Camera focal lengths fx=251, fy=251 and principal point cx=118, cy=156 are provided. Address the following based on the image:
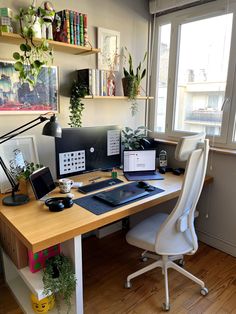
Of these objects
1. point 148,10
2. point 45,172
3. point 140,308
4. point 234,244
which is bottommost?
point 140,308

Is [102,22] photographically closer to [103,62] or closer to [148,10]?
[103,62]

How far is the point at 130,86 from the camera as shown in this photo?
229 cm

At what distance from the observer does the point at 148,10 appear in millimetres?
2545

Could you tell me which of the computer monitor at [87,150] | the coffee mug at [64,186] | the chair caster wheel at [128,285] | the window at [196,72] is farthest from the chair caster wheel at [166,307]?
the window at [196,72]

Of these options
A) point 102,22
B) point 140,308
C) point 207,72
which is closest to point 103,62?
point 102,22

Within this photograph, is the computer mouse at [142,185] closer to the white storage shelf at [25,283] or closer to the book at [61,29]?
the white storage shelf at [25,283]

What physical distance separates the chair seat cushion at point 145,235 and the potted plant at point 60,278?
48cm

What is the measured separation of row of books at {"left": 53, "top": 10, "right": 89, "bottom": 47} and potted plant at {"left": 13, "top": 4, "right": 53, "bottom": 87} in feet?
0.45

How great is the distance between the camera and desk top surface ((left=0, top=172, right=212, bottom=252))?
1202 millimetres

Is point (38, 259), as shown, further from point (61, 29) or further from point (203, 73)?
point (203, 73)

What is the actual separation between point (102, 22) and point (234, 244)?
2.26 metres

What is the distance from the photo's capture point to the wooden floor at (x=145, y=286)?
5.43 feet

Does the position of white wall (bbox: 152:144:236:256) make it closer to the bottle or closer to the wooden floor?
the wooden floor

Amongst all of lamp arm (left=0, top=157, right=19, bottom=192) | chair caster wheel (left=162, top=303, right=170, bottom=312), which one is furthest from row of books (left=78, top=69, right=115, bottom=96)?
chair caster wheel (left=162, top=303, right=170, bottom=312)
